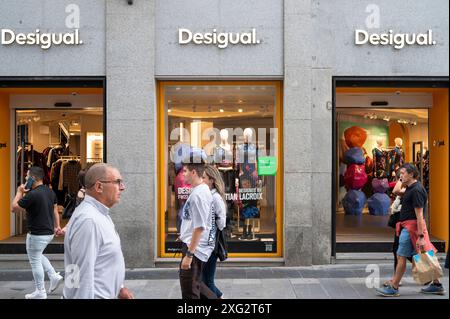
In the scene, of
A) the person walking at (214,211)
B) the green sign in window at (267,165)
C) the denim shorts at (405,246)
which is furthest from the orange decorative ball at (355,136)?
the person walking at (214,211)

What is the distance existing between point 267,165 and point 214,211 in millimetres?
4336

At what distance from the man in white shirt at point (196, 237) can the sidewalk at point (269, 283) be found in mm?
2146

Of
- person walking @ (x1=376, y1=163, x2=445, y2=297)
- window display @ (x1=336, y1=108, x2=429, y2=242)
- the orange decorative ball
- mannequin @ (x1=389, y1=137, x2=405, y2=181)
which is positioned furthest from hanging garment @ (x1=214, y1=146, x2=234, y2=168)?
mannequin @ (x1=389, y1=137, x2=405, y2=181)

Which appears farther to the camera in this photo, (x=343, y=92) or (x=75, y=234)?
(x=343, y=92)

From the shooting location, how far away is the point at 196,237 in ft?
19.4

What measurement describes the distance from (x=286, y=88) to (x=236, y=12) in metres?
1.63

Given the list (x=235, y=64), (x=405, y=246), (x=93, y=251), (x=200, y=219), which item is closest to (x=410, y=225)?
(x=405, y=246)

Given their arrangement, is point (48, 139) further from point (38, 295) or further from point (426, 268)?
point (426, 268)

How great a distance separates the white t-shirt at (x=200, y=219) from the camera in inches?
235

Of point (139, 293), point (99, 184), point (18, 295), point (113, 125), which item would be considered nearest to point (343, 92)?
point (113, 125)

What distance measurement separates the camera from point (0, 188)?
11672 mm

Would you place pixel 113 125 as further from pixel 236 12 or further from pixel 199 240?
pixel 199 240

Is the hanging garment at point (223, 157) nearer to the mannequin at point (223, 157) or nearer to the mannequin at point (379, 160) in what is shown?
the mannequin at point (223, 157)

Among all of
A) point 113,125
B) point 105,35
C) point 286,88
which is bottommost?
point 113,125
